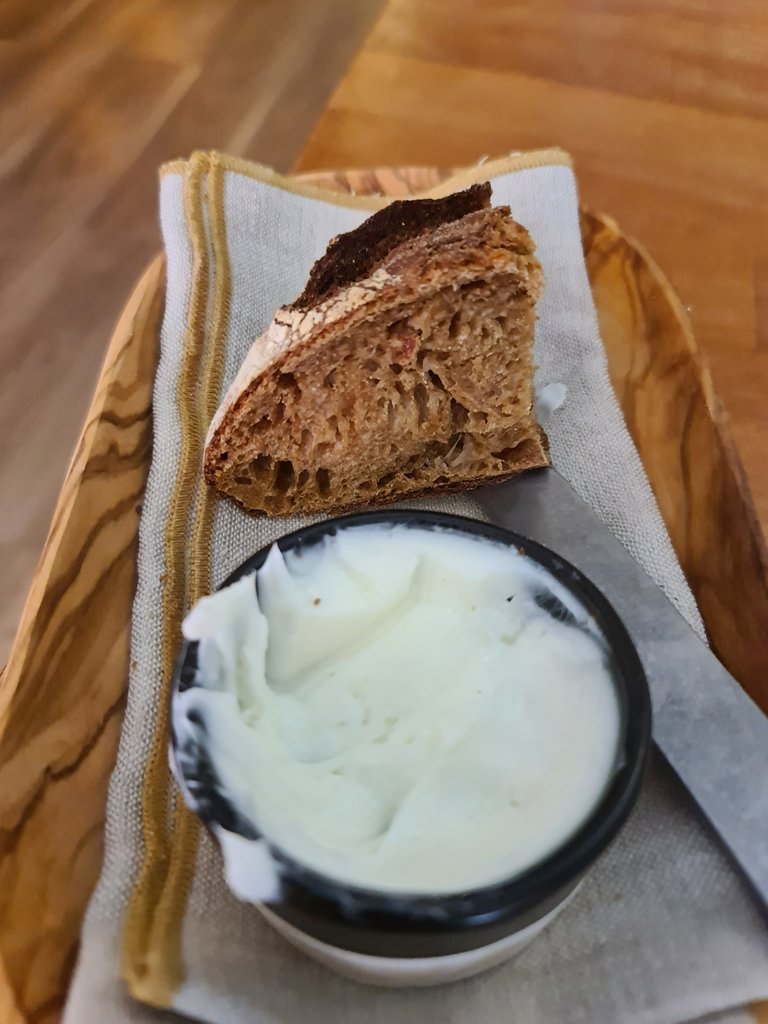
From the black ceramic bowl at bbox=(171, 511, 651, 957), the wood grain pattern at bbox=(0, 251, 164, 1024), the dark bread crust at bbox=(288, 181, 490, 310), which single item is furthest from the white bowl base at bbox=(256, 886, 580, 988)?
the dark bread crust at bbox=(288, 181, 490, 310)

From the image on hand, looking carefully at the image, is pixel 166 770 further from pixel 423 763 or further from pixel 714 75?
pixel 714 75

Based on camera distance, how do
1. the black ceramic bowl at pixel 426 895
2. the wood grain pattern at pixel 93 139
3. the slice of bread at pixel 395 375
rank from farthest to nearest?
1. the wood grain pattern at pixel 93 139
2. the slice of bread at pixel 395 375
3. the black ceramic bowl at pixel 426 895

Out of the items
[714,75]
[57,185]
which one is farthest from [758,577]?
[57,185]

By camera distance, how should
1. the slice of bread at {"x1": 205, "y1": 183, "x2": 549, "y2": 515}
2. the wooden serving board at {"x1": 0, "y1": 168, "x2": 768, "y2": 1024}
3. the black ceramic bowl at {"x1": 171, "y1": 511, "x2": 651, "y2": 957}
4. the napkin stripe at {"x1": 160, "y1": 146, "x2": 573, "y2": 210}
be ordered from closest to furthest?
the black ceramic bowl at {"x1": 171, "y1": 511, "x2": 651, "y2": 957} < the wooden serving board at {"x1": 0, "y1": 168, "x2": 768, "y2": 1024} < the slice of bread at {"x1": 205, "y1": 183, "x2": 549, "y2": 515} < the napkin stripe at {"x1": 160, "y1": 146, "x2": 573, "y2": 210}

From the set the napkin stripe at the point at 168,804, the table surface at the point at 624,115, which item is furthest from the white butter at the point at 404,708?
the table surface at the point at 624,115

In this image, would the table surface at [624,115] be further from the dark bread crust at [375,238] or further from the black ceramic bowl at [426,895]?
the black ceramic bowl at [426,895]

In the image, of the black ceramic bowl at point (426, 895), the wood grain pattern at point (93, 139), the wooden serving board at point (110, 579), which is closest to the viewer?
the black ceramic bowl at point (426, 895)

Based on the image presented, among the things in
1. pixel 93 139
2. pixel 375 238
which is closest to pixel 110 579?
pixel 375 238

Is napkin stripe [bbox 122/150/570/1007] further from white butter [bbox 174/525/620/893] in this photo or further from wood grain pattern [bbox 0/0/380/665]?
wood grain pattern [bbox 0/0/380/665]
